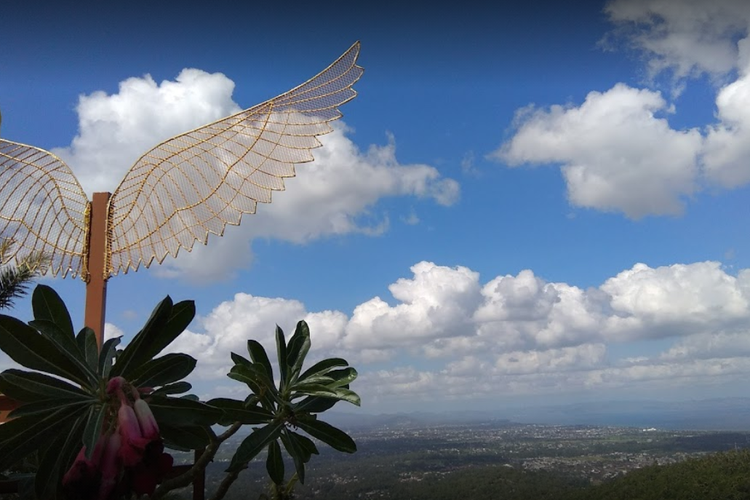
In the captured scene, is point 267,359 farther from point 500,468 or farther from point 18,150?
point 500,468

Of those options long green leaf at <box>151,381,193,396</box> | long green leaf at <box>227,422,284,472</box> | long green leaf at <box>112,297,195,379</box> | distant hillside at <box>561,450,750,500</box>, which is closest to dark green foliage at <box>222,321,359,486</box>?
long green leaf at <box>227,422,284,472</box>

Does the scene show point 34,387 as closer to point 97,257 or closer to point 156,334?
point 156,334

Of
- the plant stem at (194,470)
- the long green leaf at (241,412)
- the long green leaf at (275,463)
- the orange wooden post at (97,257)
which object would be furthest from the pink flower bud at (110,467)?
the orange wooden post at (97,257)

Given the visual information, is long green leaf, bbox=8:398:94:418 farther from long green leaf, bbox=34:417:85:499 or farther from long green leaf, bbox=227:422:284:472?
long green leaf, bbox=227:422:284:472

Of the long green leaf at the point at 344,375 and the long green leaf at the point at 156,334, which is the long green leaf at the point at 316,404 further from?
the long green leaf at the point at 156,334

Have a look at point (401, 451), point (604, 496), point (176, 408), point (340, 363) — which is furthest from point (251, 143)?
point (401, 451)

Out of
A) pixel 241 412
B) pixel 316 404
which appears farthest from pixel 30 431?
pixel 316 404
